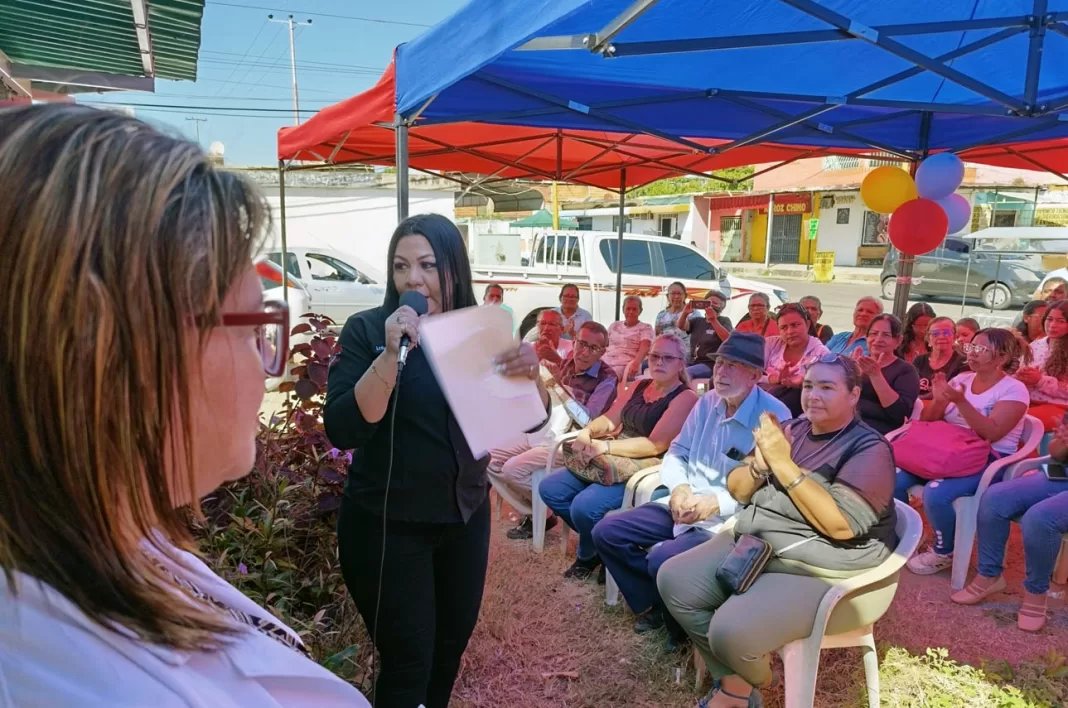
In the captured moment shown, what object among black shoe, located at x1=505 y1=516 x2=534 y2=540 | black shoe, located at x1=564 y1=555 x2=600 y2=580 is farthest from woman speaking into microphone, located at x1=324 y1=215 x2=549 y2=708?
black shoe, located at x1=505 y1=516 x2=534 y2=540

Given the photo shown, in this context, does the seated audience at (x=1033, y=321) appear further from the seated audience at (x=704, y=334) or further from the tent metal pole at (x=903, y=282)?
the seated audience at (x=704, y=334)

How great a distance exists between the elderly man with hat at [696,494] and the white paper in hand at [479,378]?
4.67 feet

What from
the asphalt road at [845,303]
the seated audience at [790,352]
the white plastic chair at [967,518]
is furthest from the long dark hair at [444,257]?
the asphalt road at [845,303]

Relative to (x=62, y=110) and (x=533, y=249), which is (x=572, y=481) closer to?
(x=62, y=110)

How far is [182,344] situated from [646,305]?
904cm

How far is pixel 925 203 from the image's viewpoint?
15.1 feet

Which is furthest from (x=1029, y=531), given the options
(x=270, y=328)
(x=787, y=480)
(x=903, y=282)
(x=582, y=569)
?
(x=270, y=328)

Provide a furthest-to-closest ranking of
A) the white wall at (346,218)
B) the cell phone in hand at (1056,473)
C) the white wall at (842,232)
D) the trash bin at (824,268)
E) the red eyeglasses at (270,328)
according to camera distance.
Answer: the white wall at (842,232) < the trash bin at (824,268) < the white wall at (346,218) < the cell phone in hand at (1056,473) < the red eyeglasses at (270,328)

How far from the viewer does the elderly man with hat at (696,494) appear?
2.83 m

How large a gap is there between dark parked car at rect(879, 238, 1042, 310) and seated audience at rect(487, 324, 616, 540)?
1129 centimetres

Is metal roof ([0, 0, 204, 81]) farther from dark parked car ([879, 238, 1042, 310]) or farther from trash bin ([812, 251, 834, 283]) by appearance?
trash bin ([812, 251, 834, 283])

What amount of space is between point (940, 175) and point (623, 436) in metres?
3.01

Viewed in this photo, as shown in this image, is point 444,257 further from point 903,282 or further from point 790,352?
point 903,282

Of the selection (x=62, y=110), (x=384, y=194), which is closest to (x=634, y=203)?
(x=384, y=194)
